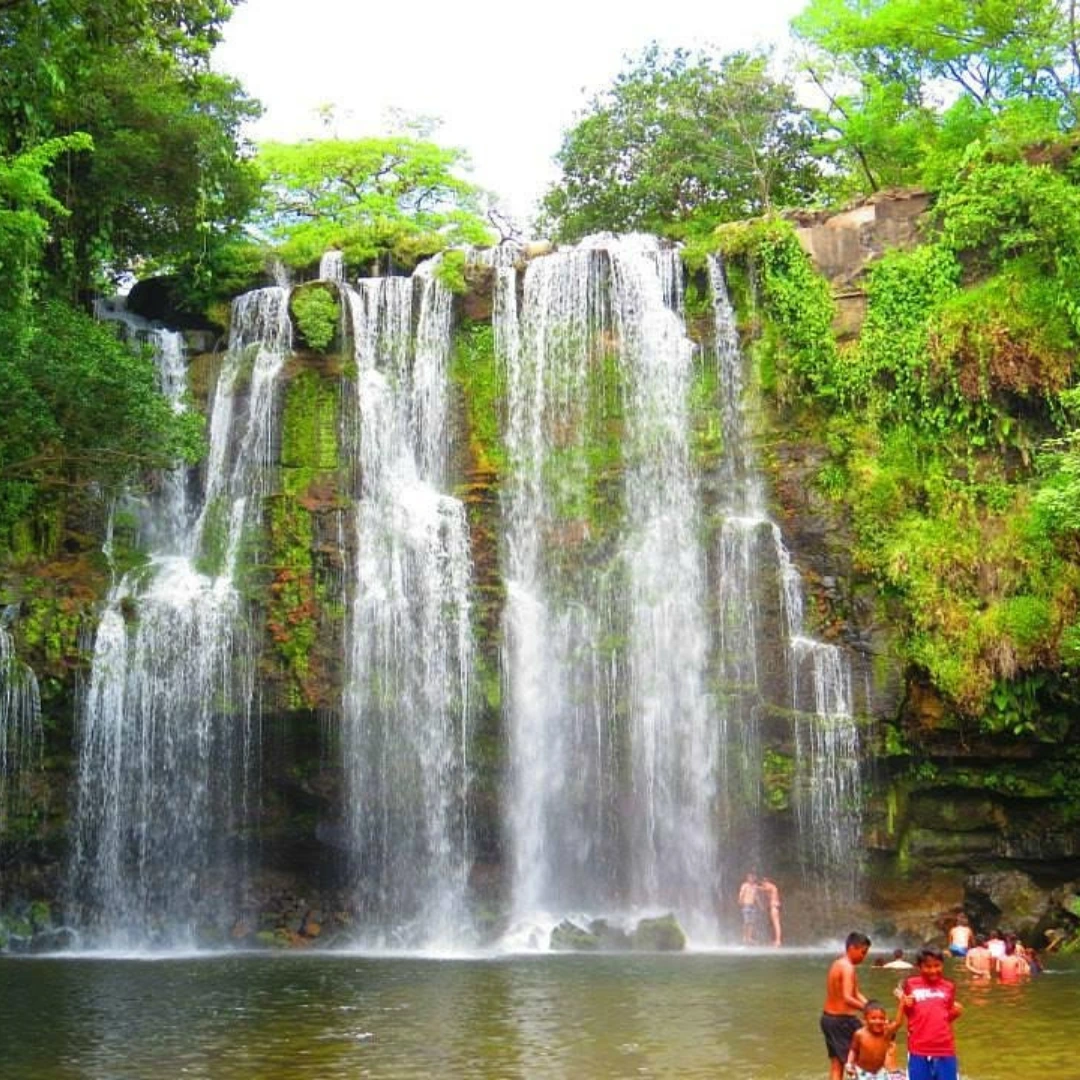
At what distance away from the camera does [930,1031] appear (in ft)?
27.6

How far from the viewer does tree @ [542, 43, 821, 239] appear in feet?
121

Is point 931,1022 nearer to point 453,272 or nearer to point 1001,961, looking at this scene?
point 1001,961

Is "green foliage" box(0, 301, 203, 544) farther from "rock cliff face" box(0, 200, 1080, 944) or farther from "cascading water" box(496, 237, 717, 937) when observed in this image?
"cascading water" box(496, 237, 717, 937)

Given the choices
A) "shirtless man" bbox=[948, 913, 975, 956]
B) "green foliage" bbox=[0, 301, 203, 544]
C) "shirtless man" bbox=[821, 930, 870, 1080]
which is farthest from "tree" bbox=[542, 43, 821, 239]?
"shirtless man" bbox=[821, 930, 870, 1080]

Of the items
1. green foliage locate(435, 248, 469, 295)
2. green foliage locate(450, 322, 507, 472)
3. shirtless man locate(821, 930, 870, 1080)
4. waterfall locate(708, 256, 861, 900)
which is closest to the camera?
shirtless man locate(821, 930, 870, 1080)

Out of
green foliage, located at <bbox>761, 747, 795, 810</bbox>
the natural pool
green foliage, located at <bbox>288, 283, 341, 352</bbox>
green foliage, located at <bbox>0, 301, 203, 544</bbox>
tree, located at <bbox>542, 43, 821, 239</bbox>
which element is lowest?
the natural pool

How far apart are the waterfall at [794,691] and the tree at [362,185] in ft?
55.6

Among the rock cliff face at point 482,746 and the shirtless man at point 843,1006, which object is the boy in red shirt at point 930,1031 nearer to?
the shirtless man at point 843,1006

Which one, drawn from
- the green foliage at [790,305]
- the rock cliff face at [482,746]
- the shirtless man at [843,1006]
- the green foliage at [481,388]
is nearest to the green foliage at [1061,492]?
the rock cliff face at [482,746]

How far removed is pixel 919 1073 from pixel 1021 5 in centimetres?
2469

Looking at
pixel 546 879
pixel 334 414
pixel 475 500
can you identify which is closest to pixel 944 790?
pixel 546 879

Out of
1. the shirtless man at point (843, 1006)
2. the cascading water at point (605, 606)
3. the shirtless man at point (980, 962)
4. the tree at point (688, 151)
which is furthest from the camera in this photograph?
the tree at point (688, 151)

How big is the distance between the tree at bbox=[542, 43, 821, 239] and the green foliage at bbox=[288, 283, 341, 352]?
12569 millimetres

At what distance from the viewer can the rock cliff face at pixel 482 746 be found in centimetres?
2108
